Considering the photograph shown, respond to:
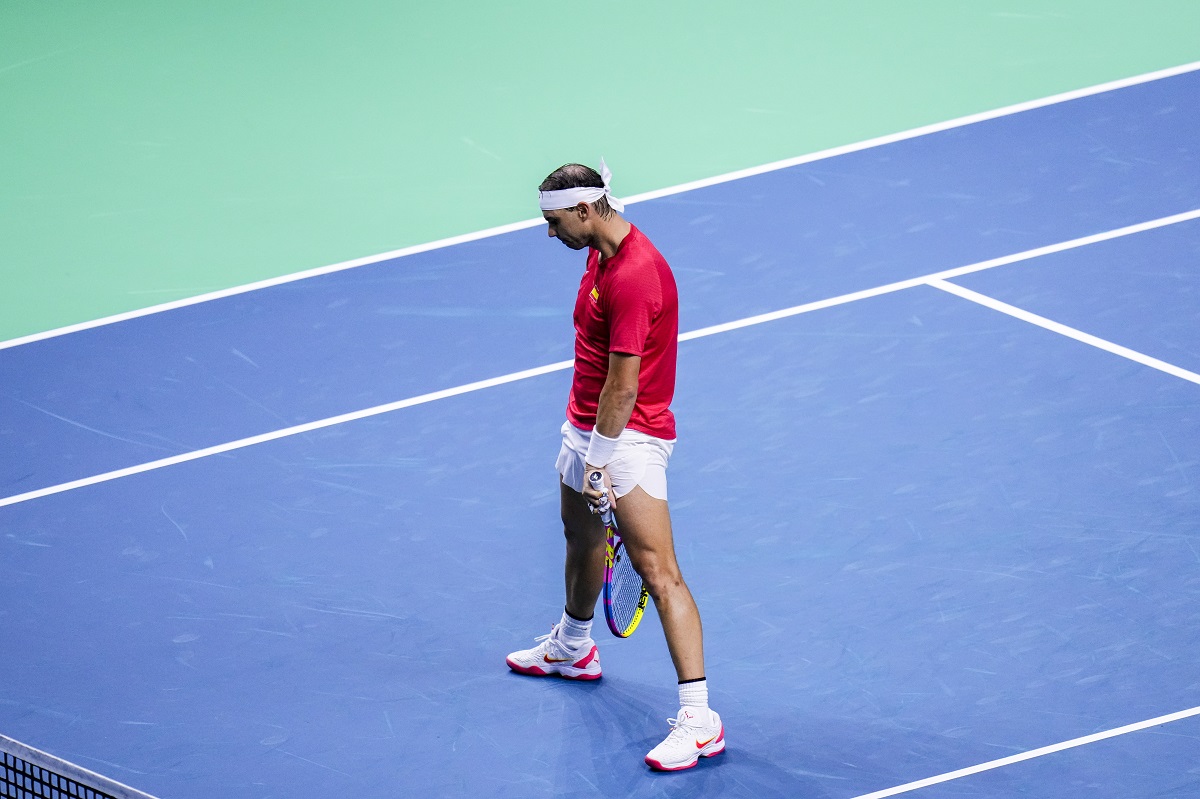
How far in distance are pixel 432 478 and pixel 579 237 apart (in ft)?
8.51

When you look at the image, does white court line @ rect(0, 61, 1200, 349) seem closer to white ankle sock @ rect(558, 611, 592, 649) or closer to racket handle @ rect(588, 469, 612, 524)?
white ankle sock @ rect(558, 611, 592, 649)

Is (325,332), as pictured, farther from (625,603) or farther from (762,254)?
(625,603)

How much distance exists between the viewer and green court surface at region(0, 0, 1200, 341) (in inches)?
438

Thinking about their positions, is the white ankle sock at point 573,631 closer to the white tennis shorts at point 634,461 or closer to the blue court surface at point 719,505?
the blue court surface at point 719,505

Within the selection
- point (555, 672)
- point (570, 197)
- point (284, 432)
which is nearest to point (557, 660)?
point (555, 672)

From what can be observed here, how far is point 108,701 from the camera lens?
691 centimetres

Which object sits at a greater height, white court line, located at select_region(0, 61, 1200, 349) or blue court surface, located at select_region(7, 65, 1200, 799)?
white court line, located at select_region(0, 61, 1200, 349)

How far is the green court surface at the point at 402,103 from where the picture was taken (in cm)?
1113

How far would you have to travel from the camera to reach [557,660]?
6848 millimetres

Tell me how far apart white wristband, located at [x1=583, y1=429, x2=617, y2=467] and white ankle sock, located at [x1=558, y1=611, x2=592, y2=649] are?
85 cm

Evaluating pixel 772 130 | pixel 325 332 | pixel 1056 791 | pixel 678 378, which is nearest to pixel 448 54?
pixel 772 130

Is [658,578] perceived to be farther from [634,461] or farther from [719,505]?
[719,505]

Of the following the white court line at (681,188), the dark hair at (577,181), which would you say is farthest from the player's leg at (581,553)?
the white court line at (681,188)

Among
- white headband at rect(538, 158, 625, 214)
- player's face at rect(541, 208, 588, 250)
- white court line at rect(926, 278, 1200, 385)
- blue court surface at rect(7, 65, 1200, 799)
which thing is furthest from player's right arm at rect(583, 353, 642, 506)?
white court line at rect(926, 278, 1200, 385)
